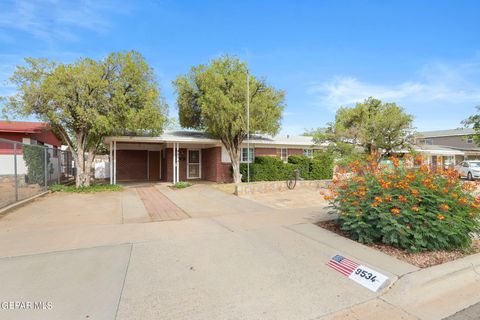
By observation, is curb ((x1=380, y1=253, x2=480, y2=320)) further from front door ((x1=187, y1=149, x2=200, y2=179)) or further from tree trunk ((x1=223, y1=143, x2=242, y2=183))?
front door ((x1=187, y1=149, x2=200, y2=179))

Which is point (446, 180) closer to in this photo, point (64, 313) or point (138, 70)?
point (64, 313)

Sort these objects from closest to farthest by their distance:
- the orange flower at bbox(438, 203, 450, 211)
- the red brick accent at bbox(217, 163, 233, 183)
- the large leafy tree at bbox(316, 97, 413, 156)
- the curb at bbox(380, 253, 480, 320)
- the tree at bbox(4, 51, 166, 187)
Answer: the curb at bbox(380, 253, 480, 320) → the orange flower at bbox(438, 203, 450, 211) → the tree at bbox(4, 51, 166, 187) → the large leafy tree at bbox(316, 97, 413, 156) → the red brick accent at bbox(217, 163, 233, 183)

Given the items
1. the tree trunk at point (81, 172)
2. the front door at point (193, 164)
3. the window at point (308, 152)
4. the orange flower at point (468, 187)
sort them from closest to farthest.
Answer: the orange flower at point (468, 187)
the tree trunk at point (81, 172)
the front door at point (193, 164)
the window at point (308, 152)

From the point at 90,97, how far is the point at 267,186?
8466 mm

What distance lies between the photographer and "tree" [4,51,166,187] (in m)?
11.3

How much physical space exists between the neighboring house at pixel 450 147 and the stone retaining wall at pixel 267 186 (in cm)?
1713

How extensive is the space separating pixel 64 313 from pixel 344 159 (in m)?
14.0

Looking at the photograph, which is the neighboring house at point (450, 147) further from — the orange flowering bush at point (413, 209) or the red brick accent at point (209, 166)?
the orange flowering bush at point (413, 209)

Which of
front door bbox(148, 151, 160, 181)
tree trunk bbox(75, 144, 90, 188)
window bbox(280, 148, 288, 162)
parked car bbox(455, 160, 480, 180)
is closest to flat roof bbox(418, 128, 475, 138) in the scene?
parked car bbox(455, 160, 480, 180)

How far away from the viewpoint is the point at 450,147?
119ft

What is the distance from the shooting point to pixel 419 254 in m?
4.39

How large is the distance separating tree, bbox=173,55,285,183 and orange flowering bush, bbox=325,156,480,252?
9.21m

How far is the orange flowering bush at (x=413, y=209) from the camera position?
4.46 meters

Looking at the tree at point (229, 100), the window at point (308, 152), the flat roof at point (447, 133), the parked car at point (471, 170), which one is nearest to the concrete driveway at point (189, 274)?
the tree at point (229, 100)
